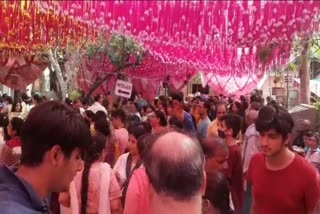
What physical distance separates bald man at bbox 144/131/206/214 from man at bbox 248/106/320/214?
5.21ft

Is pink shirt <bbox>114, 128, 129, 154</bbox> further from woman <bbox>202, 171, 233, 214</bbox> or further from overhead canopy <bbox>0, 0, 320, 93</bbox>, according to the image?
woman <bbox>202, 171, 233, 214</bbox>

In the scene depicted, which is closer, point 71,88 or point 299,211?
point 299,211

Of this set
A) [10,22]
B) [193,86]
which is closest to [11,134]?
[10,22]

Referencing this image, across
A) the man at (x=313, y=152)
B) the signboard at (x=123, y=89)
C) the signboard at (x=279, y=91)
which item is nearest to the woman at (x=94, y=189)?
the man at (x=313, y=152)

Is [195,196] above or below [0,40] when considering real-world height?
below

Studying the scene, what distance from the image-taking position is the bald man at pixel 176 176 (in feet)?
7.57

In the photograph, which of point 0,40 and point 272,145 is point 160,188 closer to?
point 272,145

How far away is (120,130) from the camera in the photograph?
7.34 meters

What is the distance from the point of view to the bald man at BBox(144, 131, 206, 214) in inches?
90.9

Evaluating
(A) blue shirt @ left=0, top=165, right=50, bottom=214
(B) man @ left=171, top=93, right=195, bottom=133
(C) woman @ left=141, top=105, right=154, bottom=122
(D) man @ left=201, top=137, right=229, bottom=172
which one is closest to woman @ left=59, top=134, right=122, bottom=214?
(D) man @ left=201, top=137, right=229, bottom=172

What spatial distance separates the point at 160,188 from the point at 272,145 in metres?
1.78

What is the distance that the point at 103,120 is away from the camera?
242 inches

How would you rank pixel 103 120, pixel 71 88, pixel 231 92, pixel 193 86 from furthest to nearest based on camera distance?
pixel 193 86 < pixel 71 88 < pixel 231 92 < pixel 103 120

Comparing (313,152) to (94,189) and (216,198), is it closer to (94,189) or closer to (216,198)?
(94,189)
